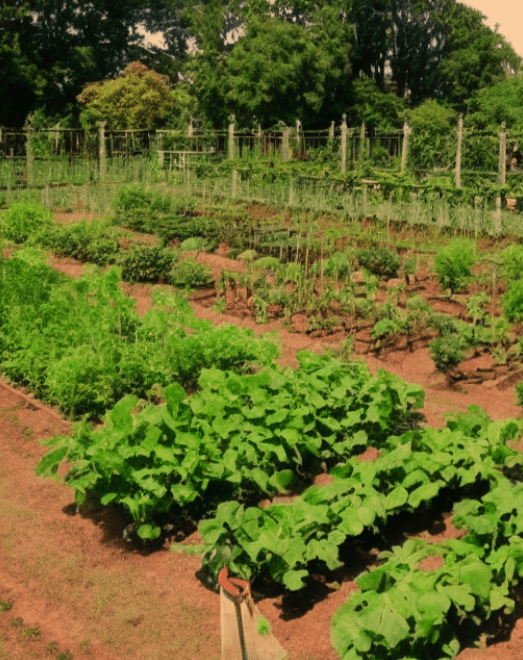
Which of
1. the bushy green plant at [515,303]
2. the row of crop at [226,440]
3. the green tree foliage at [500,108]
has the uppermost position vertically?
the green tree foliage at [500,108]

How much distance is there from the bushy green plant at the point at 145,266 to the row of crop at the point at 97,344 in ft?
8.90

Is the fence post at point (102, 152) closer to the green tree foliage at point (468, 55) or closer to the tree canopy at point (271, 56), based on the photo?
the tree canopy at point (271, 56)

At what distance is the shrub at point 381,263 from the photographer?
10.7m

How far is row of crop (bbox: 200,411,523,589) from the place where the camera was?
13.1 ft

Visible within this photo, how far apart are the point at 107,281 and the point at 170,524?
9.02ft

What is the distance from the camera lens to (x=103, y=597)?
4203 millimetres

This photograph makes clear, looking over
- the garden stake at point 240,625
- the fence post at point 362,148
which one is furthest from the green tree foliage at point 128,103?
the garden stake at point 240,625

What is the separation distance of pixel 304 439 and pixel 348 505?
3.00 ft

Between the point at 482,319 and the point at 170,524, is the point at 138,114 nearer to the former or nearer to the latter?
the point at 482,319

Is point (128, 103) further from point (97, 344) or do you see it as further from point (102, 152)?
point (97, 344)

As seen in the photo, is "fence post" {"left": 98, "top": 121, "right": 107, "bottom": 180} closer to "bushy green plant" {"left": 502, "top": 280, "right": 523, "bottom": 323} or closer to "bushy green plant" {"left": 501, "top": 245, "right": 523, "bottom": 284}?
"bushy green plant" {"left": 501, "top": 245, "right": 523, "bottom": 284}

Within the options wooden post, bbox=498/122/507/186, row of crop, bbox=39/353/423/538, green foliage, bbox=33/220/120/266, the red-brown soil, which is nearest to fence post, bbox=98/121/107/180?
green foliage, bbox=33/220/120/266

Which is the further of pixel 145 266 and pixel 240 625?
pixel 145 266

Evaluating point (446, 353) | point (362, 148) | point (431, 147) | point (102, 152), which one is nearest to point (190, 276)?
point (446, 353)
